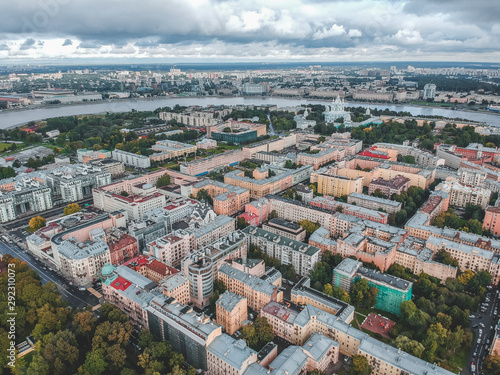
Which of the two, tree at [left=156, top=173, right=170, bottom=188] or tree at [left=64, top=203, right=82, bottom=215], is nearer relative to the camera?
tree at [left=64, top=203, right=82, bottom=215]

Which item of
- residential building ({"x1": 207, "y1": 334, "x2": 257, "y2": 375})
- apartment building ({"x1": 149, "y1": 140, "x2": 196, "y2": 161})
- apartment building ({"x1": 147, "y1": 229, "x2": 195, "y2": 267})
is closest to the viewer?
residential building ({"x1": 207, "y1": 334, "x2": 257, "y2": 375})

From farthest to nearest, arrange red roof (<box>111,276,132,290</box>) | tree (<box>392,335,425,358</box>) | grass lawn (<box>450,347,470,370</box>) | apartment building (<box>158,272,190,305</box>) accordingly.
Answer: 1. red roof (<box>111,276,132,290</box>)
2. apartment building (<box>158,272,190,305</box>)
3. grass lawn (<box>450,347,470,370</box>)
4. tree (<box>392,335,425,358</box>)

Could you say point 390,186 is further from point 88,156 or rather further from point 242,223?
point 88,156

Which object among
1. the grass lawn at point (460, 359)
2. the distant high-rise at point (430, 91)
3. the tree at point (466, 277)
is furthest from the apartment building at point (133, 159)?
the distant high-rise at point (430, 91)

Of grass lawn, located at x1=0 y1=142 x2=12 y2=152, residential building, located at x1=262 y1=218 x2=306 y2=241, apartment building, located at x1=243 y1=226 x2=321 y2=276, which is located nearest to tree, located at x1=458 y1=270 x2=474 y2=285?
apartment building, located at x1=243 y1=226 x2=321 y2=276

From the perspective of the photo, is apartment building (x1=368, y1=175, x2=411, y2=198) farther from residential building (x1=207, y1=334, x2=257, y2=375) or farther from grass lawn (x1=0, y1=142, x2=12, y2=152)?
grass lawn (x1=0, y1=142, x2=12, y2=152)
